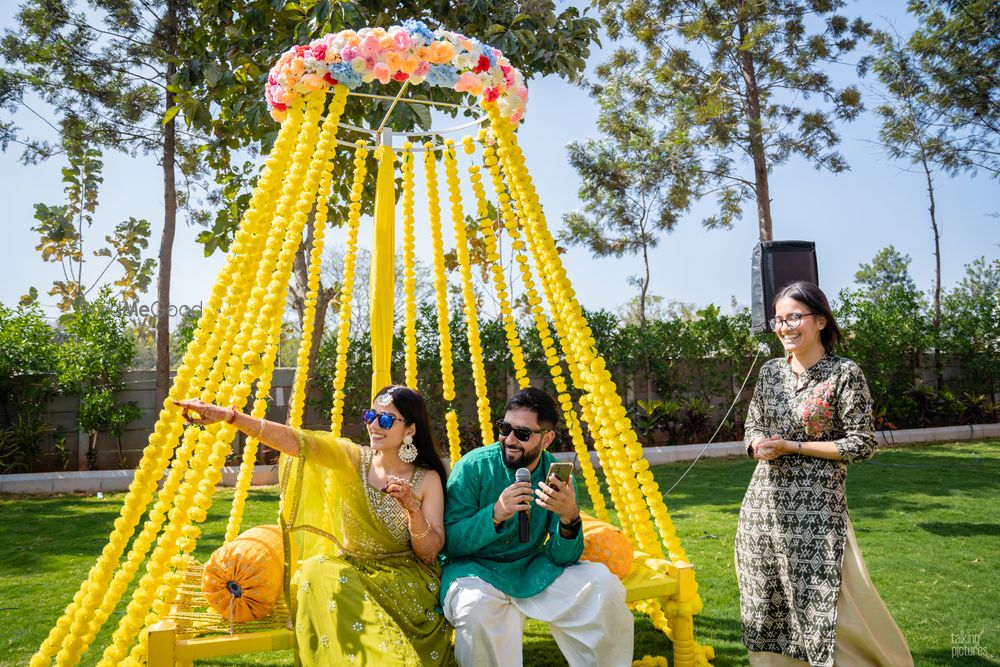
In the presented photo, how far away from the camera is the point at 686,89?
1224 cm

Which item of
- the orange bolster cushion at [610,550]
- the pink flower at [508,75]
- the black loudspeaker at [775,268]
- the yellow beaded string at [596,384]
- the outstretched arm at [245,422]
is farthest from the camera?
the black loudspeaker at [775,268]

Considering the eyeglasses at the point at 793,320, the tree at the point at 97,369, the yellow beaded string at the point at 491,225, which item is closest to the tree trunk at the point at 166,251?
the tree at the point at 97,369

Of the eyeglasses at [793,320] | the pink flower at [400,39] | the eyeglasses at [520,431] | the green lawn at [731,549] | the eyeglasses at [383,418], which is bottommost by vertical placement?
the green lawn at [731,549]

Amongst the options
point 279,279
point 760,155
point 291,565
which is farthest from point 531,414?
point 760,155

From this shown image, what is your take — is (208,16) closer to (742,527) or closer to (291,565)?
(291,565)

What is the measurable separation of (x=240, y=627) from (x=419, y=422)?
3.33 feet

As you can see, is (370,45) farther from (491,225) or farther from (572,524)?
(572,524)

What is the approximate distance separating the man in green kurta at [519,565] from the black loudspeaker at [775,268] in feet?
11.1

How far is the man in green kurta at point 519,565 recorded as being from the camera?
2506 millimetres

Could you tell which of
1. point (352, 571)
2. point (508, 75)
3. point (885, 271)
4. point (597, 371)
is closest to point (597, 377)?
point (597, 371)

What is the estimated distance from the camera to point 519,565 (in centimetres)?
272

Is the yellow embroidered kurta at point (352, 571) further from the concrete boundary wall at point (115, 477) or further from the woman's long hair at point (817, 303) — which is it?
the concrete boundary wall at point (115, 477)

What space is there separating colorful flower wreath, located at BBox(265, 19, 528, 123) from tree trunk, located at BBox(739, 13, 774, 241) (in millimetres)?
8914

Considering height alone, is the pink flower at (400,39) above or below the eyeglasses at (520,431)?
above
